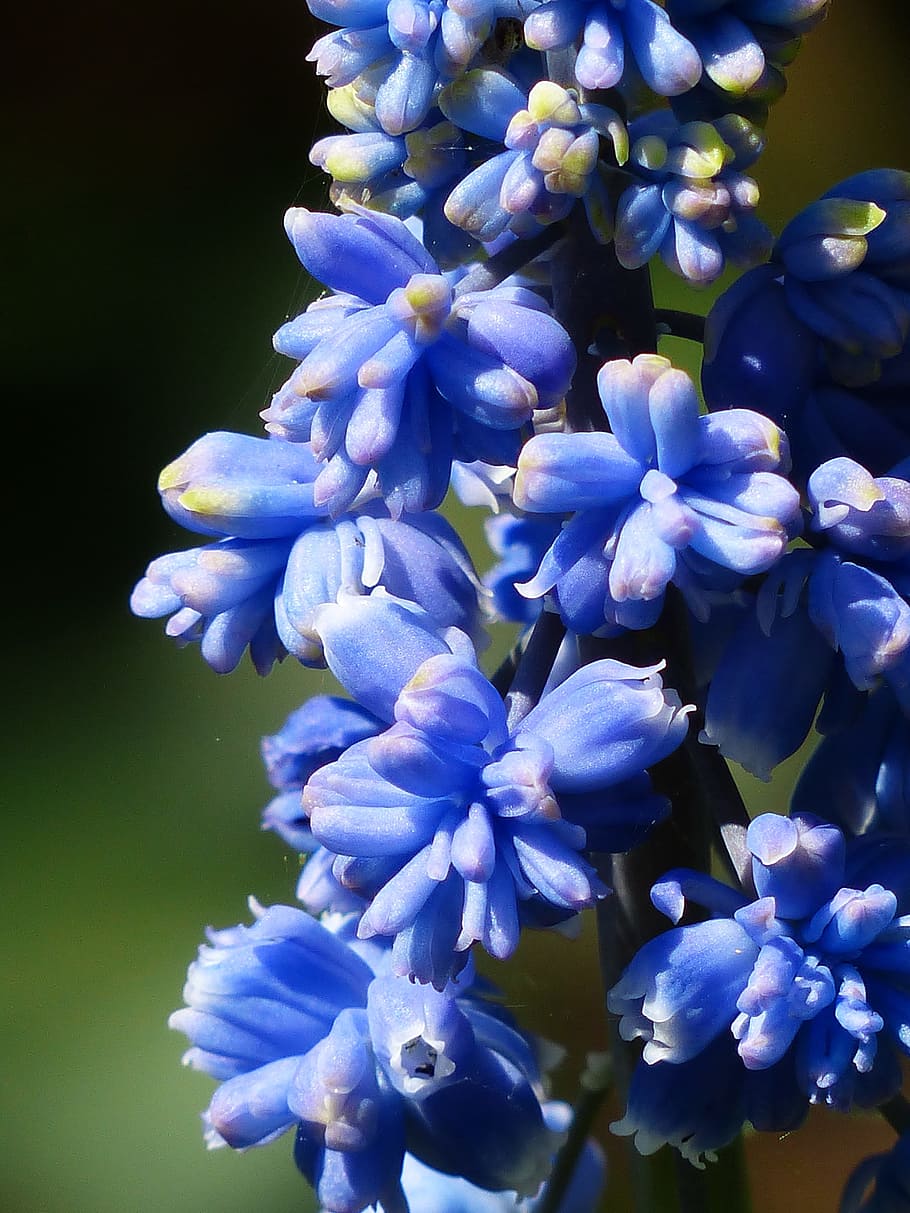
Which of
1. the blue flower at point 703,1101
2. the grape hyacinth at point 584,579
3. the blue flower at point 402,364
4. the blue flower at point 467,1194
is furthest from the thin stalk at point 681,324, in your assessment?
the blue flower at point 467,1194

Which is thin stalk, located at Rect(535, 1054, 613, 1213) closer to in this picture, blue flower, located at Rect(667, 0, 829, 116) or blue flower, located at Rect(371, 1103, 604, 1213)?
blue flower, located at Rect(371, 1103, 604, 1213)

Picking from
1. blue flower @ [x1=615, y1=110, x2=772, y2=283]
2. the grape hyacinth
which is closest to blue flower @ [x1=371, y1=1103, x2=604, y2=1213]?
the grape hyacinth

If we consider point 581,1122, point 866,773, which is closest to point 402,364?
point 866,773

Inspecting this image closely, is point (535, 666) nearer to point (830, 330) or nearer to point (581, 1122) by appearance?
point (830, 330)

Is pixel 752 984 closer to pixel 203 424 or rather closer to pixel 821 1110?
pixel 821 1110

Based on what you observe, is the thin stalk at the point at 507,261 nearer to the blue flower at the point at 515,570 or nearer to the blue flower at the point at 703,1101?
the blue flower at the point at 515,570

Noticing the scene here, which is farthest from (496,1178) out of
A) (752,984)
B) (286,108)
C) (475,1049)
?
(286,108)
